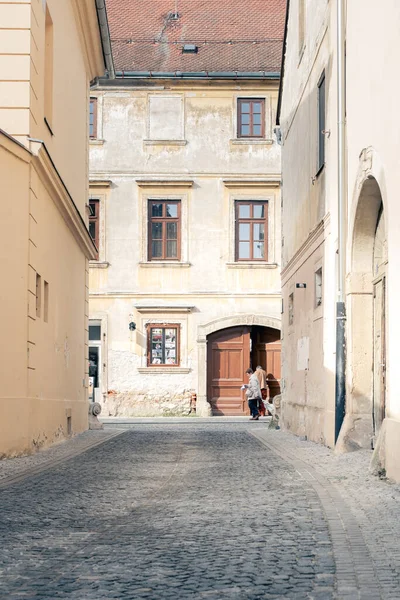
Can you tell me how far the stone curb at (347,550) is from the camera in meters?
5.02

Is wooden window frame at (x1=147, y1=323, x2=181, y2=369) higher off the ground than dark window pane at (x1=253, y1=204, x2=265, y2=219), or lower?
lower

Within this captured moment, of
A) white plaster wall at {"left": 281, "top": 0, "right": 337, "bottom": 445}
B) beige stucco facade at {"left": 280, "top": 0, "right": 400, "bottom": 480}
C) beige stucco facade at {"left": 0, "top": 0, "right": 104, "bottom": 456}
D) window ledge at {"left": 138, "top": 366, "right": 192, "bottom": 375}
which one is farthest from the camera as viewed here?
window ledge at {"left": 138, "top": 366, "right": 192, "bottom": 375}

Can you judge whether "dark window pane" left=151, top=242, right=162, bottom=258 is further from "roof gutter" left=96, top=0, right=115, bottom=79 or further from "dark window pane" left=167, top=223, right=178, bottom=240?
"roof gutter" left=96, top=0, right=115, bottom=79

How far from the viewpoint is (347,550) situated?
6121mm

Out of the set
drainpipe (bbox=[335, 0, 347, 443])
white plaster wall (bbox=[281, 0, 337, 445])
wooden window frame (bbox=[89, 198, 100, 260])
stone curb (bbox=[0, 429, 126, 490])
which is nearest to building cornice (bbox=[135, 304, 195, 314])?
Answer: wooden window frame (bbox=[89, 198, 100, 260])

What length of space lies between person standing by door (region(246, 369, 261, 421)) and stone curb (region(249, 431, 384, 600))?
18.2m

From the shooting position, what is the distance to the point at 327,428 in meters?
15.3

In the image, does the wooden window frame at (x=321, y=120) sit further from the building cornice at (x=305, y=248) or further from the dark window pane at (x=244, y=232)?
the dark window pane at (x=244, y=232)

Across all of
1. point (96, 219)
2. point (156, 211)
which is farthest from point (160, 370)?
point (96, 219)

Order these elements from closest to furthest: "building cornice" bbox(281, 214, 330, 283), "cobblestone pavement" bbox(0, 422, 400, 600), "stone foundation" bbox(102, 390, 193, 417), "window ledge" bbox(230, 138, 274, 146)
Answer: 1. "cobblestone pavement" bbox(0, 422, 400, 600)
2. "building cornice" bbox(281, 214, 330, 283)
3. "stone foundation" bbox(102, 390, 193, 417)
4. "window ledge" bbox(230, 138, 274, 146)

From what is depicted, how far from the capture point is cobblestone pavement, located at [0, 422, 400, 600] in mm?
5141

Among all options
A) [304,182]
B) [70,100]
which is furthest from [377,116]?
[70,100]

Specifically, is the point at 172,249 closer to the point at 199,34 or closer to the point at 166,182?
the point at 166,182

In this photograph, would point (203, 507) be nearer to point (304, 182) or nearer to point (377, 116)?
point (377, 116)
